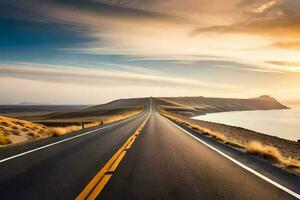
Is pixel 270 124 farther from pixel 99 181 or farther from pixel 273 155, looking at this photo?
pixel 99 181

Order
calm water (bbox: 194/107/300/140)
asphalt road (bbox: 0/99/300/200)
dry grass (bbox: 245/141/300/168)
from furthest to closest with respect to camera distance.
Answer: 1. calm water (bbox: 194/107/300/140)
2. dry grass (bbox: 245/141/300/168)
3. asphalt road (bbox: 0/99/300/200)

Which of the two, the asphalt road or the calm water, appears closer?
the asphalt road

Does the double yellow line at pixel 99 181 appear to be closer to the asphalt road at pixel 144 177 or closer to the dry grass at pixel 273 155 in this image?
the asphalt road at pixel 144 177

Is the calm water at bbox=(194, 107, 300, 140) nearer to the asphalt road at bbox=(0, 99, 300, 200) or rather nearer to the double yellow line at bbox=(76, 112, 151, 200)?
the asphalt road at bbox=(0, 99, 300, 200)

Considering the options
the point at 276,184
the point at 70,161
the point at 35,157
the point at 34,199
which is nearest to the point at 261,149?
the point at 276,184

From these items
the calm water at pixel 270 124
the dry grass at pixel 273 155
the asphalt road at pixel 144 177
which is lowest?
the calm water at pixel 270 124

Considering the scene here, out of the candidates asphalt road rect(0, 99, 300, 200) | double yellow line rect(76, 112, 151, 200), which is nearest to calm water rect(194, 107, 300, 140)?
asphalt road rect(0, 99, 300, 200)

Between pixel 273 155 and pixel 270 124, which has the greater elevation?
pixel 273 155

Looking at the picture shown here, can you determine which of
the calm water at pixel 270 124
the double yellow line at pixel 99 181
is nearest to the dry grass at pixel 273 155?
the double yellow line at pixel 99 181

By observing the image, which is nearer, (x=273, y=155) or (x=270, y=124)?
(x=273, y=155)

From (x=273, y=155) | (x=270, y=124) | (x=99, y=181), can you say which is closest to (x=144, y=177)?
(x=99, y=181)

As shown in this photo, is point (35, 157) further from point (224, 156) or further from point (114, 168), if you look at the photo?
point (224, 156)

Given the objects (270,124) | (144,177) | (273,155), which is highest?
(144,177)

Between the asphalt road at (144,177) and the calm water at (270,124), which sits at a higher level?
the asphalt road at (144,177)
